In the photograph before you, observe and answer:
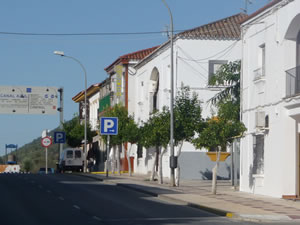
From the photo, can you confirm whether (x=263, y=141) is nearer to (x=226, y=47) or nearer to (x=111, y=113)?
(x=226, y=47)

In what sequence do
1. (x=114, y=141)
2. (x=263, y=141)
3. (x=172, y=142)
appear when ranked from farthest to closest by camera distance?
(x=114, y=141) < (x=172, y=142) < (x=263, y=141)

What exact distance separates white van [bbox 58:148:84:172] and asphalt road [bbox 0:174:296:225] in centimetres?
2876

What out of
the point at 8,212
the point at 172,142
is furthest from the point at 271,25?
the point at 8,212

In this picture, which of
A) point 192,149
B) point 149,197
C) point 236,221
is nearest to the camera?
point 236,221

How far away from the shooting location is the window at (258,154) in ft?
97.3

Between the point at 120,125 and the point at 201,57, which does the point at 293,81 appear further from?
the point at 120,125

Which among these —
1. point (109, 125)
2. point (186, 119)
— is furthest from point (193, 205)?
point (109, 125)

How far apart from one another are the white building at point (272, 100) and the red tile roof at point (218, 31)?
37.8 feet

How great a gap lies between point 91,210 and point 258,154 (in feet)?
38.1

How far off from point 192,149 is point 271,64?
49.9 ft

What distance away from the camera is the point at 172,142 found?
32906mm

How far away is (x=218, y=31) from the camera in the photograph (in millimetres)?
43594

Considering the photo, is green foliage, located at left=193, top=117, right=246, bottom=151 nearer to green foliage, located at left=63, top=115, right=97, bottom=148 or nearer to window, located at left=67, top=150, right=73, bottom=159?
window, located at left=67, top=150, right=73, bottom=159

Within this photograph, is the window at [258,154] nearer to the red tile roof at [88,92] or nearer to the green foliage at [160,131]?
the green foliage at [160,131]
